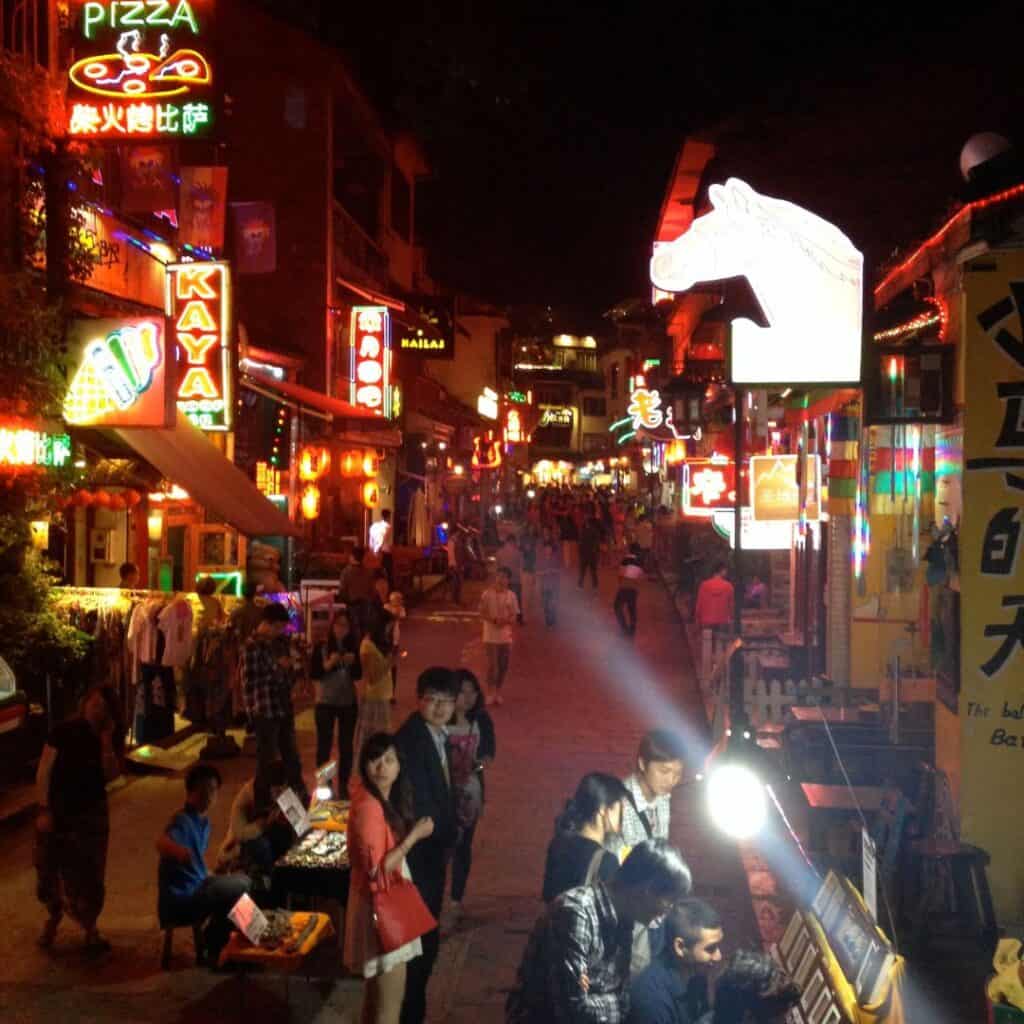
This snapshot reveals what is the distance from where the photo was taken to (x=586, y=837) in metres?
4.79

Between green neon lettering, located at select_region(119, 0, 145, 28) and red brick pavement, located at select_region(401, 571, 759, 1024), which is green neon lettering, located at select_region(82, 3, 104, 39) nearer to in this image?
green neon lettering, located at select_region(119, 0, 145, 28)

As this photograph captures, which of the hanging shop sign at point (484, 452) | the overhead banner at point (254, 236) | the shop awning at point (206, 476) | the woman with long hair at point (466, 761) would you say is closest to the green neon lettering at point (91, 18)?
the shop awning at point (206, 476)

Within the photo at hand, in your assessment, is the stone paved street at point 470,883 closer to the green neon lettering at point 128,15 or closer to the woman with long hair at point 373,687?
the woman with long hair at point 373,687

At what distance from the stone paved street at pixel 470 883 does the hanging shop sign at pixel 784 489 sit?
268 cm

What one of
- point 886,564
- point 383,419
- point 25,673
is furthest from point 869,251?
point 383,419

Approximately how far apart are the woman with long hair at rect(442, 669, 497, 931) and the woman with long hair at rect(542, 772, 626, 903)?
268cm

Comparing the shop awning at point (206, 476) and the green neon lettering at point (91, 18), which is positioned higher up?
the green neon lettering at point (91, 18)

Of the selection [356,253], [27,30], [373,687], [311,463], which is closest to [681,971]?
[373,687]

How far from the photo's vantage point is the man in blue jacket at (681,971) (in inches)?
167

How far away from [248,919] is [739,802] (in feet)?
8.89

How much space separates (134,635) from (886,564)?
282 inches

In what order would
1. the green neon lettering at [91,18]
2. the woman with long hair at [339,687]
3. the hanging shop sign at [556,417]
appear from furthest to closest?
the hanging shop sign at [556,417] < the green neon lettering at [91,18] < the woman with long hair at [339,687]

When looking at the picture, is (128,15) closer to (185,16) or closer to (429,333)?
(185,16)

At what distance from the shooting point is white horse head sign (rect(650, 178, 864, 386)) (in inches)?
304
